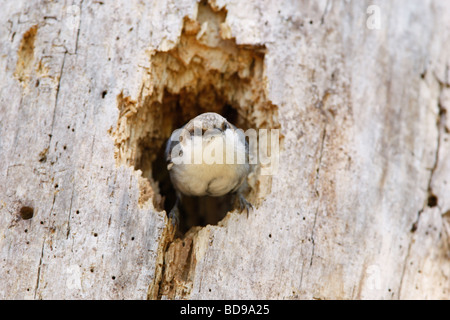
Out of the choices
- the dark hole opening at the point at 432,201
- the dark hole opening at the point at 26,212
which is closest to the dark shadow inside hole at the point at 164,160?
the dark hole opening at the point at 26,212

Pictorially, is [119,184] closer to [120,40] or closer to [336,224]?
[120,40]

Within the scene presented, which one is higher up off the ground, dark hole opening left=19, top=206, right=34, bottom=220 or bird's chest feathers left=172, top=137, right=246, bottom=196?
bird's chest feathers left=172, top=137, right=246, bottom=196

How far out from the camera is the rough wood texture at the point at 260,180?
11.0ft

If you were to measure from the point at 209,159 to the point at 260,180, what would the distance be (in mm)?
458

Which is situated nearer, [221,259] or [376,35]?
[221,259]

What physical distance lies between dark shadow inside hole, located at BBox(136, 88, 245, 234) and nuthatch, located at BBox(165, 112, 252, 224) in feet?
0.74

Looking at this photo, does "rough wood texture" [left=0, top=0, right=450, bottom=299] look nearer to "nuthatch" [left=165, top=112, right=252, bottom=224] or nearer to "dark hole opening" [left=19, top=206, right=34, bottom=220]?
"dark hole opening" [left=19, top=206, right=34, bottom=220]

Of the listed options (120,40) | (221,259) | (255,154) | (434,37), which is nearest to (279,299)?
(221,259)

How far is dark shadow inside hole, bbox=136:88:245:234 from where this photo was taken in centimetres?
445

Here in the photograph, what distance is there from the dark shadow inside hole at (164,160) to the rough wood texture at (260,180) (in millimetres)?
432

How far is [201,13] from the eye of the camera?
13.1 ft

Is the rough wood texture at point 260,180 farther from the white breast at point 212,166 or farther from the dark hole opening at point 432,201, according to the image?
the white breast at point 212,166

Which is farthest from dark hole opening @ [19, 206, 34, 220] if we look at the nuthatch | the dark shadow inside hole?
the nuthatch

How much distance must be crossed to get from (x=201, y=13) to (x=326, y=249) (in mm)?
2107
